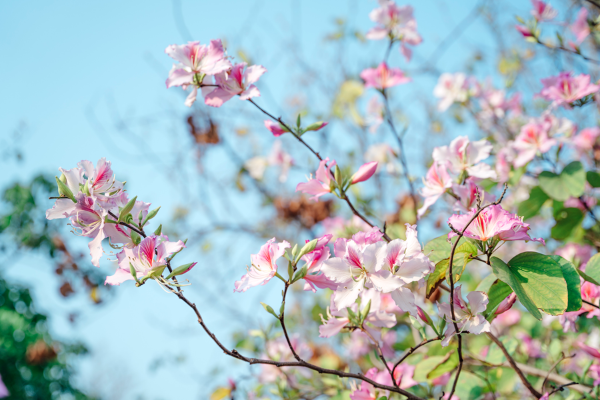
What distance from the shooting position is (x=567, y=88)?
1.50 metres

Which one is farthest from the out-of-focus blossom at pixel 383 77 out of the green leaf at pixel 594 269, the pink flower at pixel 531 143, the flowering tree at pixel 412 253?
the green leaf at pixel 594 269

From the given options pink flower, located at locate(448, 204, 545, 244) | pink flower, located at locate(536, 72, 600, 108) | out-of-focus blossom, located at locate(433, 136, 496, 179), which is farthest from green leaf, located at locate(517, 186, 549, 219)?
pink flower, located at locate(448, 204, 545, 244)

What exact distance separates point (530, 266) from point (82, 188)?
0.95m

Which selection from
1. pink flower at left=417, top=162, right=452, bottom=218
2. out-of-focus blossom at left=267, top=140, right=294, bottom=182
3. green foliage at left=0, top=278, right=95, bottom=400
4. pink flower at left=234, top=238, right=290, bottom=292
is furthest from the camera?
green foliage at left=0, top=278, right=95, bottom=400

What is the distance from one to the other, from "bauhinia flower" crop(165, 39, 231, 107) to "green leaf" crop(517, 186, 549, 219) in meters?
1.25

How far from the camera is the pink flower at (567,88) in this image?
1.47m

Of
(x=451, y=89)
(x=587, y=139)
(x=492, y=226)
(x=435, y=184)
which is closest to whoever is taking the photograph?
(x=492, y=226)

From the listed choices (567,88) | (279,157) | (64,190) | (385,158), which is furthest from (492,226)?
(279,157)

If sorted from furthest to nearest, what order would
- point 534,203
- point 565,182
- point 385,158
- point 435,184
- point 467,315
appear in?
1. point 385,158
2. point 534,203
3. point 565,182
4. point 435,184
5. point 467,315

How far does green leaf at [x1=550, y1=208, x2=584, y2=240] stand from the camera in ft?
5.08

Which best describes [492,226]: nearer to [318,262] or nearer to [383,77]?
[318,262]

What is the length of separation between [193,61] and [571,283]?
1063 millimetres

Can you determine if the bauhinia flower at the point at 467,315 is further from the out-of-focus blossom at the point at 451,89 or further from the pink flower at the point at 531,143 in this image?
the out-of-focus blossom at the point at 451,89

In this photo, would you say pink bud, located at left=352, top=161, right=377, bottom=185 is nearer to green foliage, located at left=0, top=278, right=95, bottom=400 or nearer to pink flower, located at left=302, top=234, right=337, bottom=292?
pink flower, located at left=302, top=234, right=337, bottom=292
